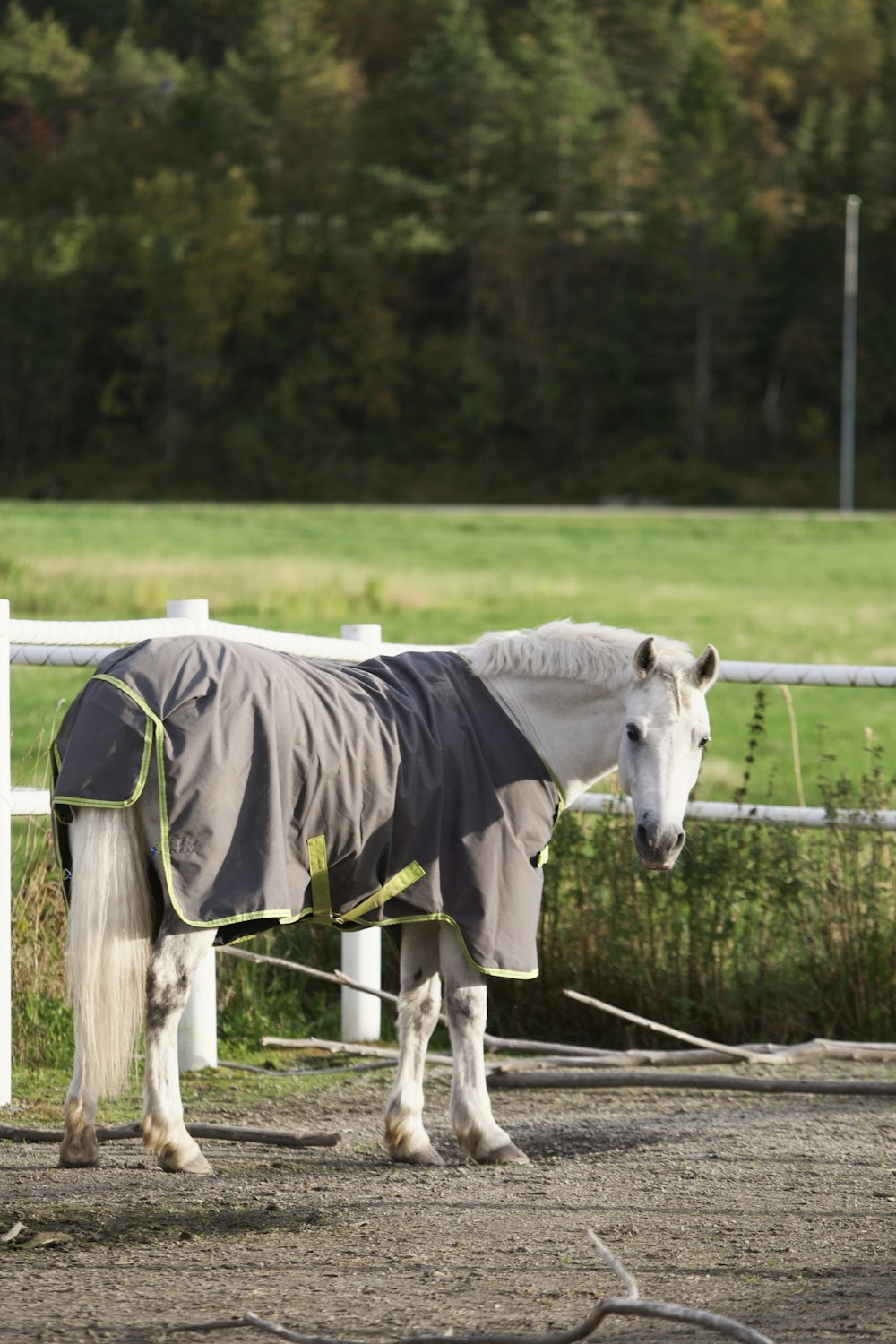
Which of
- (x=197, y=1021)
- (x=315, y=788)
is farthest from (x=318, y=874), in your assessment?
(x=197, y=1021)

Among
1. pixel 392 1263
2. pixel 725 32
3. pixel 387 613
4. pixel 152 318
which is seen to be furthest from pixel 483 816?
pixel 725 32

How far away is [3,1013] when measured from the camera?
4785 millimetres

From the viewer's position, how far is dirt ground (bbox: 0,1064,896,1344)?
3.19m

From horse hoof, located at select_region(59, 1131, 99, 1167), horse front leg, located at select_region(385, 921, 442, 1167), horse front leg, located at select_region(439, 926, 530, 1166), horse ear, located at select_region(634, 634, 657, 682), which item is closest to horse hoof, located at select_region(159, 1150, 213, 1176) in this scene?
horse hoof, located at select_region(59, 1131, 99, 1167)

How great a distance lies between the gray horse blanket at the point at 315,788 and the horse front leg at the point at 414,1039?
29 centimetres

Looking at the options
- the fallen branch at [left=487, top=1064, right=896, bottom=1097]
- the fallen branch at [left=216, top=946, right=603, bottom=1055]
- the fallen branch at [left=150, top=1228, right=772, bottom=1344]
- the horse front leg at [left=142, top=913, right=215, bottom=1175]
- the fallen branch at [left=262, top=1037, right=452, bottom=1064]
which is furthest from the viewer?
the fallen branch at [left=262, top=1037, right=452, bottom=1064]

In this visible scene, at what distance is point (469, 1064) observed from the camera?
4.54m

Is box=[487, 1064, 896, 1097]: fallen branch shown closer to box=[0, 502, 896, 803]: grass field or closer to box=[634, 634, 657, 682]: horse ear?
box=[0, 502, 896, 803]: grass field

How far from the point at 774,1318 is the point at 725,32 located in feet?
275

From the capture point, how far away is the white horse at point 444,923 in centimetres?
415

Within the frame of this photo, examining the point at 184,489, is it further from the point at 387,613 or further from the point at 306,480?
the point at 387,613

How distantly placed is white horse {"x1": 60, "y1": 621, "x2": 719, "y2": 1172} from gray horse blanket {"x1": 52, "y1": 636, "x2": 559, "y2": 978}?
3.7 inches

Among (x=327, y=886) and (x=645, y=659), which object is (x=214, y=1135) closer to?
(x=327, y=886)

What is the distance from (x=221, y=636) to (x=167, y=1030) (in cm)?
137
